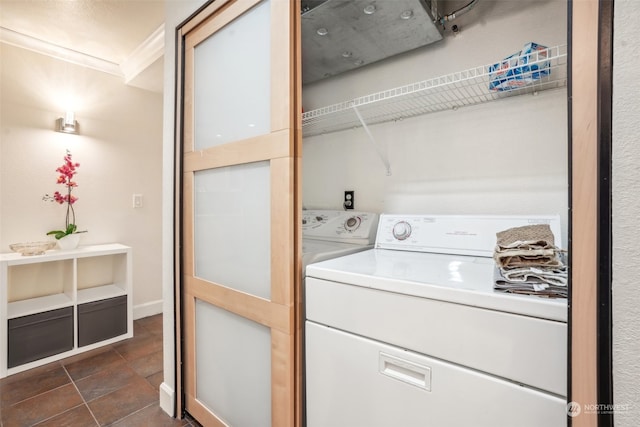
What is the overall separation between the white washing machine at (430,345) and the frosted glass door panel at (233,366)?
0.76 feet

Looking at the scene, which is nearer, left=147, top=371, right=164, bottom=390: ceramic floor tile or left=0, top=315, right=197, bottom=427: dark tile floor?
left=0, top=315, right=197, bottom=427: dark tile floor

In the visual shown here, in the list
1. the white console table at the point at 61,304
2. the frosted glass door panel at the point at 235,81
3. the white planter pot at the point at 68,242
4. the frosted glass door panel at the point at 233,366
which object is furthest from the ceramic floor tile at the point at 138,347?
the frosted glass door panel at the point at 235,81

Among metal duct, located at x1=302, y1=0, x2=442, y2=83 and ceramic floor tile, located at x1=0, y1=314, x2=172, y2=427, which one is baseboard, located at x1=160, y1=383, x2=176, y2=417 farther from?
metal duct, located at x1=302, y1=0, x2=442, y2=83

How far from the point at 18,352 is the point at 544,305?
2.99 m

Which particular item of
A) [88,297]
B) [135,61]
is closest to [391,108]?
[135,61]

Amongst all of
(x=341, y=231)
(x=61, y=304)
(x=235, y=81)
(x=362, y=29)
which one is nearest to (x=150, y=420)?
(x=61, y=304)

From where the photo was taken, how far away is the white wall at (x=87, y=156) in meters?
2.25

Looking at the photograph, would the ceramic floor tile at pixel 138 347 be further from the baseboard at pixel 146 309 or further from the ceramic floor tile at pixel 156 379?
the baseboard at pixel 146 309

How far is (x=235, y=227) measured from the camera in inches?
50.6

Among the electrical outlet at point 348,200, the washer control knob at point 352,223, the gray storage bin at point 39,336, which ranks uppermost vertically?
the electrical outlet at point 348,200

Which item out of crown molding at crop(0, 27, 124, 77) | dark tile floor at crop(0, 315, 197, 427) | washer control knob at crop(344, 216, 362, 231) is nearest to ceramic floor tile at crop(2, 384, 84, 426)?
dark tile floor at crop(0, 315, 197, 427)

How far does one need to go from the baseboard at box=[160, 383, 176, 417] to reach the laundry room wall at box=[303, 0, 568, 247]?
1464mm

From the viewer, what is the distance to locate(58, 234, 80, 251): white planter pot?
7.65 feet

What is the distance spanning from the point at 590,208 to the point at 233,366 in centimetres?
137
